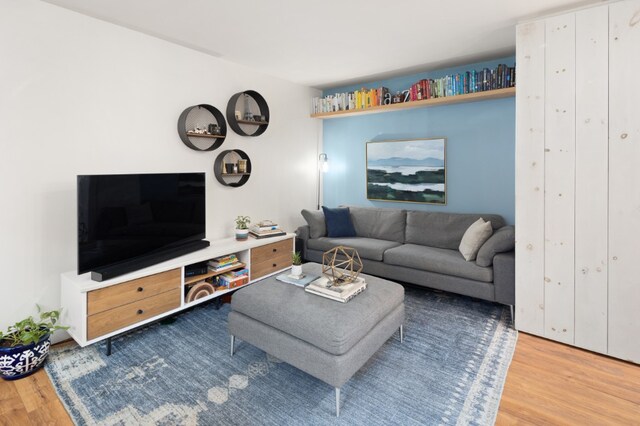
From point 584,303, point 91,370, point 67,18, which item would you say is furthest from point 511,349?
point 67,18

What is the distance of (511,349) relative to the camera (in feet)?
8.52

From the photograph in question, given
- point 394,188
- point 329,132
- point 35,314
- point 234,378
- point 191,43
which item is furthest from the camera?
point 329,132

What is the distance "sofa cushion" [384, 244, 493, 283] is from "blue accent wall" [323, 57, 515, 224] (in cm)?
78

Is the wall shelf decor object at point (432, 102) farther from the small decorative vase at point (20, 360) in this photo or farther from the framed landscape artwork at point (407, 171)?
the small decorative vase at point (20, 360)

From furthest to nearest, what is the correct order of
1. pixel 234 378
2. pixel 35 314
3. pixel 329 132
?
pixel 329 132 → pixel 35 314 → pixel 234 378

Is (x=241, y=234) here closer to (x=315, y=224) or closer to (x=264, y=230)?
(x=264, y=230)

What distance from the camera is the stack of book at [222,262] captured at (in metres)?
3.29

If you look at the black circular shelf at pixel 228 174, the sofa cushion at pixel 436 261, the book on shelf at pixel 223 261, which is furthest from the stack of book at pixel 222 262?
the sofa cushion at pixel 436 261

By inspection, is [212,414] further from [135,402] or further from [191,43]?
[191,43]

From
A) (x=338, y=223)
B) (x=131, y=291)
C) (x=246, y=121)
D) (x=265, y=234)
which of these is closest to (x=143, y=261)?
(x=131, y=291)

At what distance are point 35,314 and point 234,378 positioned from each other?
160 centimetres

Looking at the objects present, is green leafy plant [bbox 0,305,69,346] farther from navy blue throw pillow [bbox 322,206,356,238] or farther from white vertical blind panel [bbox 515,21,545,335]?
white vertical blind panel [bbox 515,21,545,335]

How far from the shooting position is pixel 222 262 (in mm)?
3336

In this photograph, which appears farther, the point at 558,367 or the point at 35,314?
the point at 35,314
